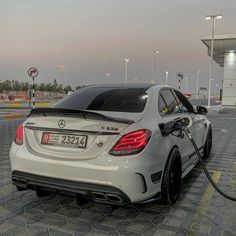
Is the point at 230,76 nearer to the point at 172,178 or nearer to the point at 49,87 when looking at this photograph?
the point at 172,178

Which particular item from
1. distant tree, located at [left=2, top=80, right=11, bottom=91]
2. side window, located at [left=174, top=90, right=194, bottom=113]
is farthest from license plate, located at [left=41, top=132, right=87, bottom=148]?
distant tree, located at [left=2, top=80, right=11, bottom=91]

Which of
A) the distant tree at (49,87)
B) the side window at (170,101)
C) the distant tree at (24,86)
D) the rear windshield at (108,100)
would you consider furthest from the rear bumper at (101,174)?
the distant tree at (49,87)

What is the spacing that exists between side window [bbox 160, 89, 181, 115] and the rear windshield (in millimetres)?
383

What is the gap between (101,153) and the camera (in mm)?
2904

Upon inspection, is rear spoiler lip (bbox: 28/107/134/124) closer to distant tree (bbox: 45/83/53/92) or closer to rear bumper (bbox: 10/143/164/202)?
rear bumper (bbox: 10/143/164/202)

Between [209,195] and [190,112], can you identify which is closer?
[209,195]

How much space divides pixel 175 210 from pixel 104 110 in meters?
1.45

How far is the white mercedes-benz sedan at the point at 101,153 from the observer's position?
Answer: 9.44 ft

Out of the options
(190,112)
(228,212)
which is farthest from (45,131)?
(190,112)

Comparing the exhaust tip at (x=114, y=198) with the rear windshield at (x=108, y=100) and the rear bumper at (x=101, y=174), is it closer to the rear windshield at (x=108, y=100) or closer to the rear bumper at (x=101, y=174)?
the rear bumper at (x=101, y=174)

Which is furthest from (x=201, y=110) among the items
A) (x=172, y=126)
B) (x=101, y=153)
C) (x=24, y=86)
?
(x=24, y=86)

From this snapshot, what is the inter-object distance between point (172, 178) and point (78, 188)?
124 centimetres

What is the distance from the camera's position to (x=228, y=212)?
3.54 meters

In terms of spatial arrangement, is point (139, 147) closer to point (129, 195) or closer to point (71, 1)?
point (129, 195)
